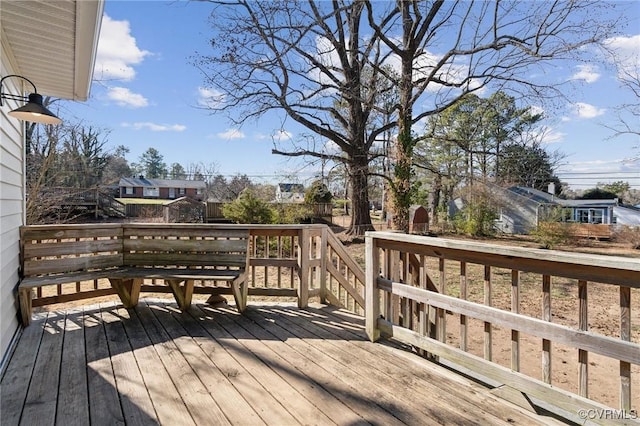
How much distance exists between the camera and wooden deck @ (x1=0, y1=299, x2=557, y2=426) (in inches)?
69.9

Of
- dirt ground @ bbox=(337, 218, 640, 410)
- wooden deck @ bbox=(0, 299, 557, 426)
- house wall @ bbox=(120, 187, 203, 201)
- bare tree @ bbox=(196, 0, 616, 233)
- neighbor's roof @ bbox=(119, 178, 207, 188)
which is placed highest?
bare tree @ bbox=(196, 0, 616, 233)

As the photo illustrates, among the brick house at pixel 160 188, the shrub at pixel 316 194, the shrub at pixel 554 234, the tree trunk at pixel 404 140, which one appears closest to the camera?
the tree trunk at pixel 404 140

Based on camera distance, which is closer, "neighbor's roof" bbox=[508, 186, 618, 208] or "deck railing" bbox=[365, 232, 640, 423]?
"deck railing" bbox=[365, 232, 640, 423]

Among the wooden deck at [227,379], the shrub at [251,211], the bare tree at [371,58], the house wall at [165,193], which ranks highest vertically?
the bare tree at [371,58]

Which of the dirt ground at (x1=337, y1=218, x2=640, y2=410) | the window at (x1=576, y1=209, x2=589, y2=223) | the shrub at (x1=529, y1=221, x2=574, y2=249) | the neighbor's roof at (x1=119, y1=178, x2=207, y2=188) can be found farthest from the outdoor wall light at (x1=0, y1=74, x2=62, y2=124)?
the neighbor's roof at (x1=119, y1=178, x2=207, y2=188)

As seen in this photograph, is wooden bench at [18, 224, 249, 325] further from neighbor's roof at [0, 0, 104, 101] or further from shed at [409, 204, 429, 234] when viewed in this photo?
shed at [409, 204, 429, 234]

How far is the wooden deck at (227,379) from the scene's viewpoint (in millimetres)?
1775

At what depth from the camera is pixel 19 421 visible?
1727mm

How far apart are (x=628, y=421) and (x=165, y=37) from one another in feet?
32.9

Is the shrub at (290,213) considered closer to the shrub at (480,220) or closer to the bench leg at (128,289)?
the shrub at (480,220)

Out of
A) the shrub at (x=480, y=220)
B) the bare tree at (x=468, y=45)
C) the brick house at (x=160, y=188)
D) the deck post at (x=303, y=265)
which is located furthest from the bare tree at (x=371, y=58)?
the brick house at (x=160, y=188)

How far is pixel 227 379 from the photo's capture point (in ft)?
7.10

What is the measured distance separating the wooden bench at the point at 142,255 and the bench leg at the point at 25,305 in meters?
0.01

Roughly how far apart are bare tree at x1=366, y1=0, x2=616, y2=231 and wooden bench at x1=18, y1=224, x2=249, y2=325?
358 inches
